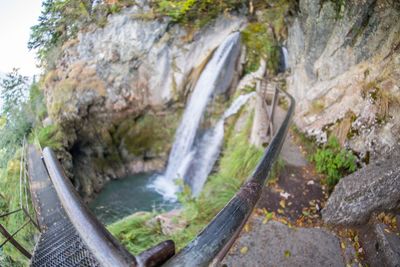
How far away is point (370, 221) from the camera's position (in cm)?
299

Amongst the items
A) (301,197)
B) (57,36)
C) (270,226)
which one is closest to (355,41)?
(301,197)

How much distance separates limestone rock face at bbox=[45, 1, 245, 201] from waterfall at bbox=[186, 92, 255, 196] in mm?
2463

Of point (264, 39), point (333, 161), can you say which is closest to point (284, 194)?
point (333, 161)

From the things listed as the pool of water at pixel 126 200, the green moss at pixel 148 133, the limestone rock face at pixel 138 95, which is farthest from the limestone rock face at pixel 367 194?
the green moss at pixel 148 133

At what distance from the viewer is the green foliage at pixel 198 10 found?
25.2ft

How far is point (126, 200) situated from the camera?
8.65 meters

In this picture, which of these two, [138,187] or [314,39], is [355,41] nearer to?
[314,39]

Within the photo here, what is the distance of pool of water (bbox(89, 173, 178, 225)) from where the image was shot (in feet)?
24.9

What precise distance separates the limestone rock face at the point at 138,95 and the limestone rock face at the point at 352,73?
467 cm

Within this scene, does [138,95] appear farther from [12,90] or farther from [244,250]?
A: [12,90]

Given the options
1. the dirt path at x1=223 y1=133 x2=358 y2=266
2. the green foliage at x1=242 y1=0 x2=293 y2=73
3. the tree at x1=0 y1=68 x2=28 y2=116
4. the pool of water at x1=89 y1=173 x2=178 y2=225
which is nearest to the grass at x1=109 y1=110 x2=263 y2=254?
the dirt path at x1=223 y1=133 x2=358 y2=266

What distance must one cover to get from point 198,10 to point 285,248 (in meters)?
8.01

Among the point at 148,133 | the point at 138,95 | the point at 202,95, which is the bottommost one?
the point at 148,133

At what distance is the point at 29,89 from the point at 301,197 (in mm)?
3758
